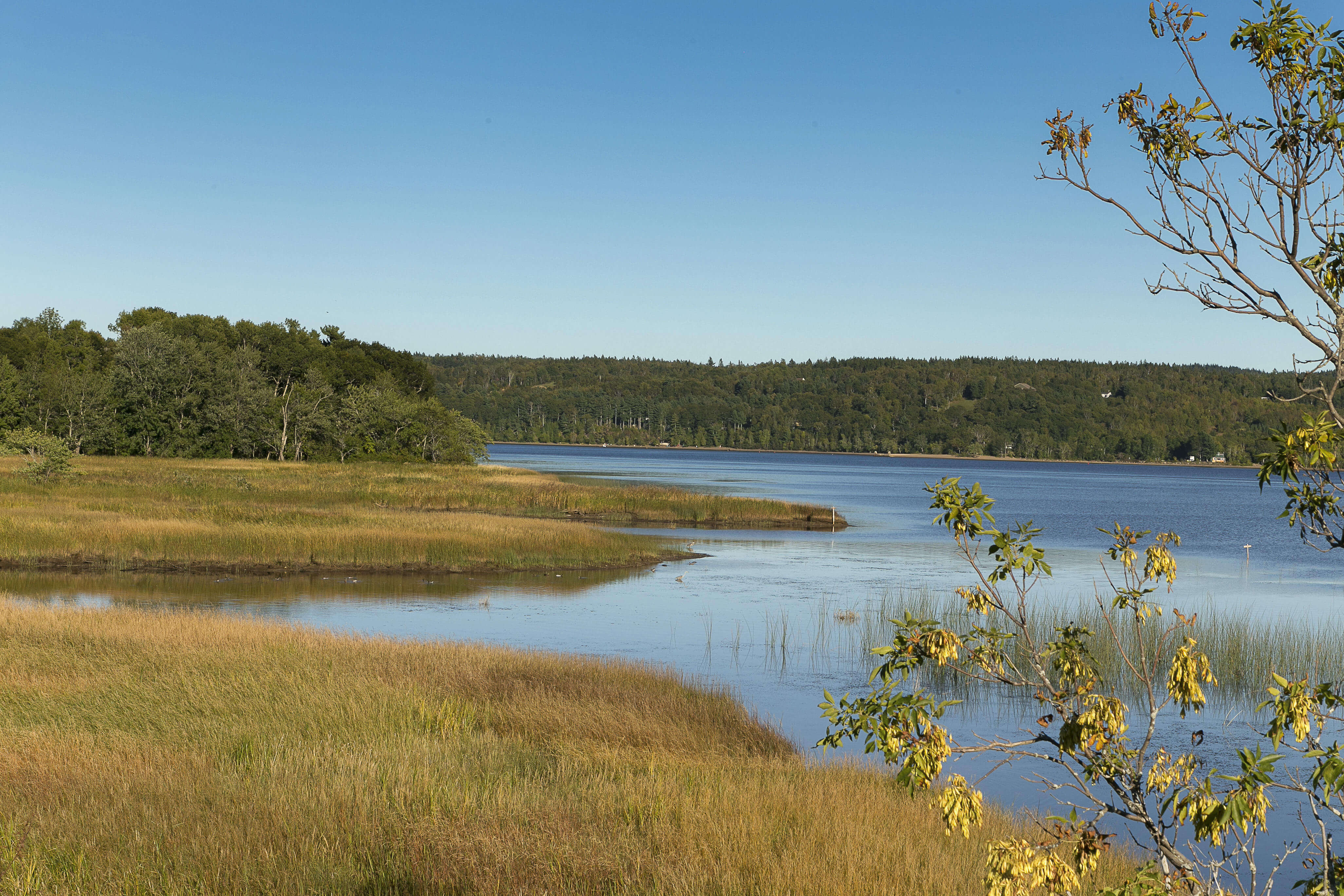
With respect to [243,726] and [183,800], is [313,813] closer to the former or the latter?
[183,800]

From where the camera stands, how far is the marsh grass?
66.0 ft

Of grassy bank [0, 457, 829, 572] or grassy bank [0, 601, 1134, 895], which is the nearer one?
grassy bank [0, 601, 1134, 895]

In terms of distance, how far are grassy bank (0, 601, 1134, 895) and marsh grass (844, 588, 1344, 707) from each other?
608 cm

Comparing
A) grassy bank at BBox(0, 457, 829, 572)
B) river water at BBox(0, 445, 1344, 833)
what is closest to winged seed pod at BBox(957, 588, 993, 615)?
river water at BBox(0, 445, 1344, 833)

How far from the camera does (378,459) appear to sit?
91.3m

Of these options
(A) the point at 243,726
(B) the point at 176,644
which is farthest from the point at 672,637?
(A) the point at 243,726

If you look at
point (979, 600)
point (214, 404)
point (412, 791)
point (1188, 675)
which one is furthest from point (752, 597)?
point (214, 404)

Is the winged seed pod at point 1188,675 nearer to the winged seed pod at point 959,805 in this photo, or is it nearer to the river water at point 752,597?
the winged seed pod at point 959,805

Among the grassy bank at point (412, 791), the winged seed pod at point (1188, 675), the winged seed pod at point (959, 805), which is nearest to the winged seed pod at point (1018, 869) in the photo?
the winged seed pod at point (959, 805)

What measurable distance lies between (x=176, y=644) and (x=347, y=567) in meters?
18.1

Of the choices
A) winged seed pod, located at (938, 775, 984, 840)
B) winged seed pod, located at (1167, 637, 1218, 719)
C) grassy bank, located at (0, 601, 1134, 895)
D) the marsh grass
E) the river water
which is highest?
winged seed pod, located at (1167, 637, 1218, 719)

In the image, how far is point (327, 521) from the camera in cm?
4038

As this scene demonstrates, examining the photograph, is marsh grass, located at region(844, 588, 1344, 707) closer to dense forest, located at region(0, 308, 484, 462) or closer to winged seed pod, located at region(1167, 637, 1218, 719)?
winged seed pod, located at region(1167, 637, 1218, 719)

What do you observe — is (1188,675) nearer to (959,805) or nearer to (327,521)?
(959,805)
